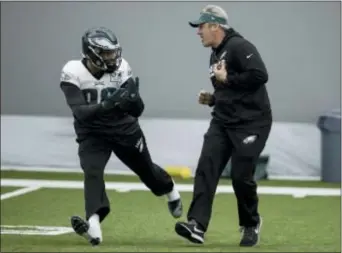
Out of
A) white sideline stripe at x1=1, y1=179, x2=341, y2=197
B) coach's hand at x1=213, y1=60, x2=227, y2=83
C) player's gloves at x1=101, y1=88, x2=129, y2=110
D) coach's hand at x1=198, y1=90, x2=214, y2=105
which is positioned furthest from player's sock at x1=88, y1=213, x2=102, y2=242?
white sideline stripe at x1=1, y1=179, x2=341, y2=197

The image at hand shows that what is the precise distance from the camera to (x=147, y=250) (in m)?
8.95

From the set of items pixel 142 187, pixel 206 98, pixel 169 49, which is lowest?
pixel 142 187

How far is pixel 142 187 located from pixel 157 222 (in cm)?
322

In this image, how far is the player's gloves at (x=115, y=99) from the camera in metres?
9.15

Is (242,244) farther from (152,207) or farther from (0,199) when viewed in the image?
(0,199)

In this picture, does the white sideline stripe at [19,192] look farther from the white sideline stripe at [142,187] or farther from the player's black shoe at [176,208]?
the player's black shoe at [176,208]

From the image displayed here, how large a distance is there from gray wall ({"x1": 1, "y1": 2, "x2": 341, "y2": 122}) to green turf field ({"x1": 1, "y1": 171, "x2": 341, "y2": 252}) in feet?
4.82

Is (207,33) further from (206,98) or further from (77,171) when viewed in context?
(77,171)

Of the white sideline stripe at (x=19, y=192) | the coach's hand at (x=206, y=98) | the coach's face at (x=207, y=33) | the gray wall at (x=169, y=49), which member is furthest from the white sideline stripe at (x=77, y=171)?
the coach's face at (x=207, y=33)

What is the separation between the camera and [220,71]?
9023mm

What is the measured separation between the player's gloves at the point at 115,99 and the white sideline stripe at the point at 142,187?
5026 mm

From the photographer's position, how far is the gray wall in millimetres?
15617

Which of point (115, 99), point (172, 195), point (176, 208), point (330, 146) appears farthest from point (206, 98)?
point (330, 146)

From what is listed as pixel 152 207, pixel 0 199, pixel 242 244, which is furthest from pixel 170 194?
pixel 0 199
